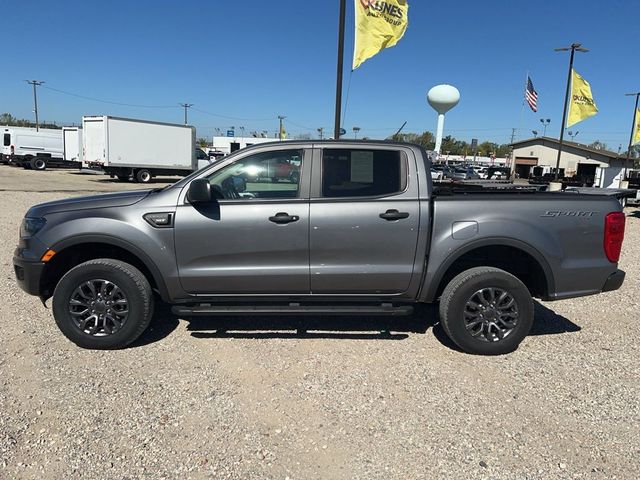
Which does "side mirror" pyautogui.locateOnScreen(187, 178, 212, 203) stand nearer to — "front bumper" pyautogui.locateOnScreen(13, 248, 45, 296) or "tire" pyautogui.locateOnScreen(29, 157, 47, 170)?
"front bumper" pyautogui.locateOnScreen(13, 248, 45, 296)

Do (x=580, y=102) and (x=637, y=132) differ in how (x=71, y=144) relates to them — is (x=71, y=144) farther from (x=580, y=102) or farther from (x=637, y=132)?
(x=637, y=132)

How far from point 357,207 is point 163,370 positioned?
80.3 inches

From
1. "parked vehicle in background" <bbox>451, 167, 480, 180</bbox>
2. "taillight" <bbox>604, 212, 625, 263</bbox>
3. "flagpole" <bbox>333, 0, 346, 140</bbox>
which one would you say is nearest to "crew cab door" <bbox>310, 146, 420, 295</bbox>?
"taillight" <bbox>604, 212, 625, 263</bbox>

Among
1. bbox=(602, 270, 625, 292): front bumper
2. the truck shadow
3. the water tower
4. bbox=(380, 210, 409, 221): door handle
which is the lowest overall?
the truck shadow

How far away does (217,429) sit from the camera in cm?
297

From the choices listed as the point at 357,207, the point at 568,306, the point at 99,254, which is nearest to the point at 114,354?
the point at 99,254

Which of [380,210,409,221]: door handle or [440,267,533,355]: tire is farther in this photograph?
[440,267,533,355]: tire

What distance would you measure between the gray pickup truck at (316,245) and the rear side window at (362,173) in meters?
0.01

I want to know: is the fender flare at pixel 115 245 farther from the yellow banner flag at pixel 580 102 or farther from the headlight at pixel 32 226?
the yellow banner flag at pixel 580 102

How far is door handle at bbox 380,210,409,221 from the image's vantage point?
12.7 ft

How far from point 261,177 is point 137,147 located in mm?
21494

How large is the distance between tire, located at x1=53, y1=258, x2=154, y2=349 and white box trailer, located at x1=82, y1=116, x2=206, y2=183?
20.5 m

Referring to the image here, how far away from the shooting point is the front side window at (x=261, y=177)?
3.98m

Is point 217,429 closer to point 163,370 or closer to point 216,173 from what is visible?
point 163,370
